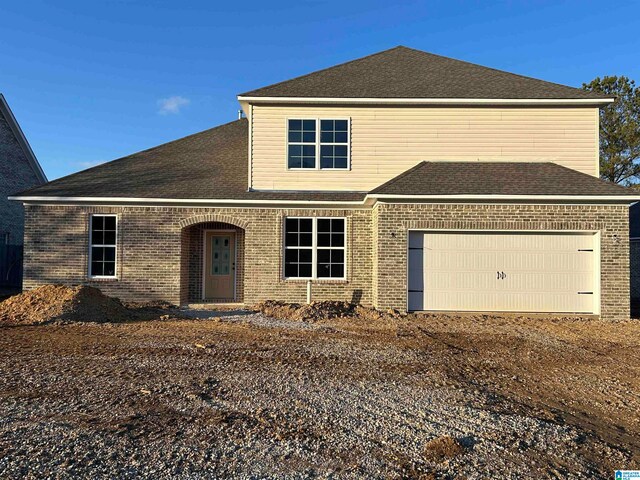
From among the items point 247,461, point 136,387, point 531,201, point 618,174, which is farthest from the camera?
point 618,174

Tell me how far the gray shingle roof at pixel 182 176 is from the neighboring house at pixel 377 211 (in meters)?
0.09

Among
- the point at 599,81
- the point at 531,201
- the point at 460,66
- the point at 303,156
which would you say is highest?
the point at 599,81

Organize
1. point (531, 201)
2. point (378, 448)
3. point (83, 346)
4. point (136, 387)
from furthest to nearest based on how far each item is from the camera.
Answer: point (531, 201) → point (83, 346) → point (136, 387) → point (378, 448)

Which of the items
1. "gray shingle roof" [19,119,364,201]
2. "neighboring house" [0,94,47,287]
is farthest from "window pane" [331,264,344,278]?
"neighboring house" [0,94,47,287]

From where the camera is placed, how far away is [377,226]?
11.7 metres

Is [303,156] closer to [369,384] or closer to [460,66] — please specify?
[460,66]

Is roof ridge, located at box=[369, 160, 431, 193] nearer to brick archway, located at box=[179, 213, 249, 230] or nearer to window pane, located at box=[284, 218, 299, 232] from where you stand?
window pane, located at box=[284, 218, 299, 232]

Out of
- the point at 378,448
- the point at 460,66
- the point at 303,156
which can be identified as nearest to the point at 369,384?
the point at 378,448

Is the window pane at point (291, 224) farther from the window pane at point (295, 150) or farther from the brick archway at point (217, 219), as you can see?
the window pane at point (295, 150)

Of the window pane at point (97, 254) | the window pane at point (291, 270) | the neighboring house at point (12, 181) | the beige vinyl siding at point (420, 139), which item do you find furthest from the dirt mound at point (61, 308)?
the neighboring house at point (12, 181)

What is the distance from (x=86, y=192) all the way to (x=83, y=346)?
22.9ft

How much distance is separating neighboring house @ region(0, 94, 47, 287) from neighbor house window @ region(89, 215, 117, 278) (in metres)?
7.11

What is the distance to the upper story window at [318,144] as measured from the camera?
13.4 metres

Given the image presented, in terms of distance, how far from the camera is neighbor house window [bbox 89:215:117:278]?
13.0 metres
